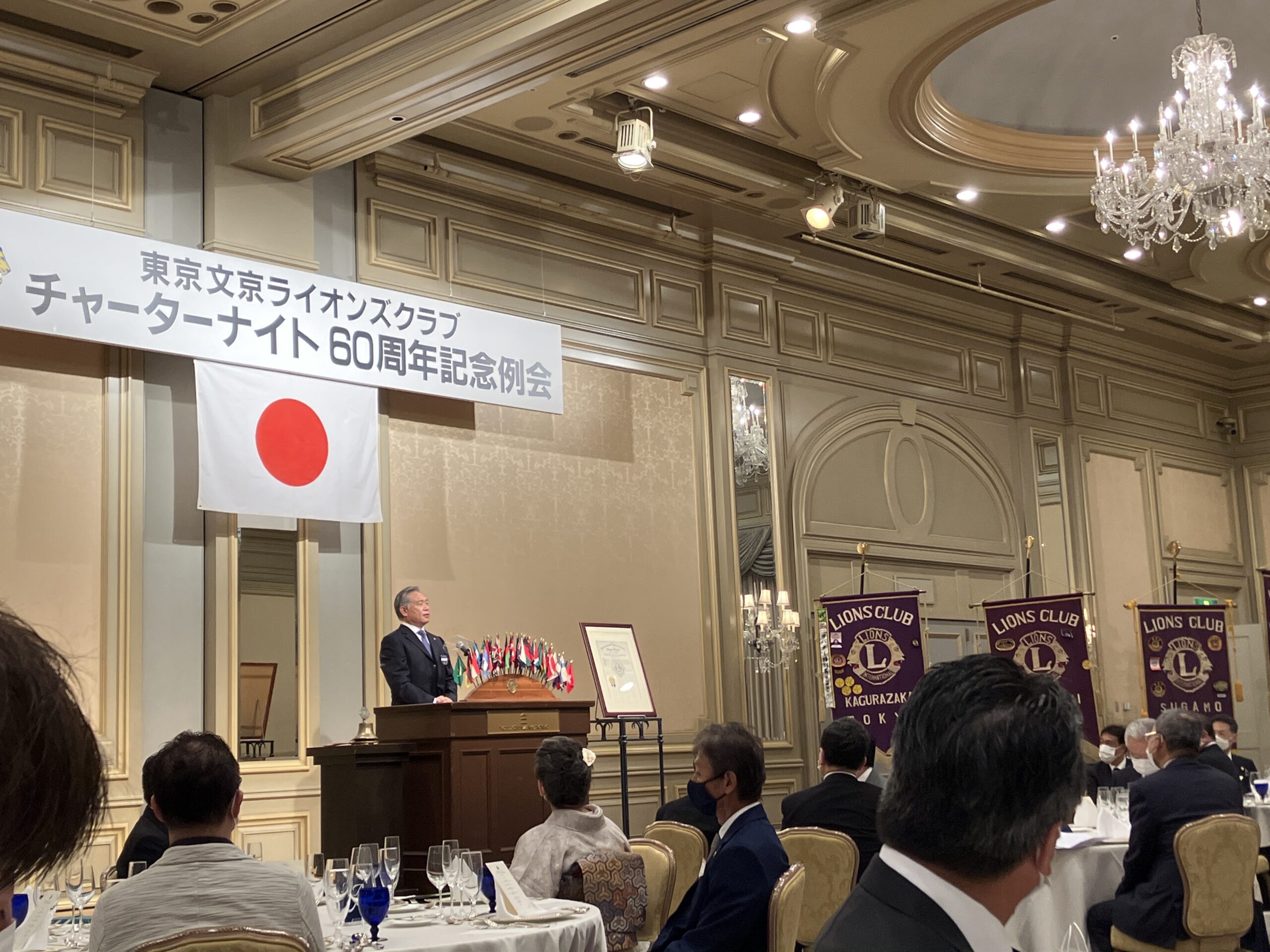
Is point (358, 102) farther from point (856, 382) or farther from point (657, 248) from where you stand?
point (856, 382)

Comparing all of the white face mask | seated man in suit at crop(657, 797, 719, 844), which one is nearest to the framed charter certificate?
seated man in suit at crop(657, 797, 719, 844)

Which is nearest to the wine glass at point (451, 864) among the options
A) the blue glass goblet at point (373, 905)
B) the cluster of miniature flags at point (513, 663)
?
the blue glass goblet at point (373, 905)

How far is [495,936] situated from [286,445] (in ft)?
13.9

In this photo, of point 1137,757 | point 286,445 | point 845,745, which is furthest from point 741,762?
point 1137,757

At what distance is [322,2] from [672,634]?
4.76 meters

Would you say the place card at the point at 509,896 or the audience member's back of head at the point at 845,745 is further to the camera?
the audience member's back of head at the point at 845,745

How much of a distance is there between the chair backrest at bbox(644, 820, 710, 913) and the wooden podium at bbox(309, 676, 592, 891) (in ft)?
4.25

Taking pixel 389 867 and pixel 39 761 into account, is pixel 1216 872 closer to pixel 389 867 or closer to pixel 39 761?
pixel 389 867

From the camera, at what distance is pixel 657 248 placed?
32.3 ft

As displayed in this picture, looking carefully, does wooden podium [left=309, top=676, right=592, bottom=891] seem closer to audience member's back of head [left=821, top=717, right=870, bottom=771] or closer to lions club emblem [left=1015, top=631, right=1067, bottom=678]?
audience member's back of head [left=821, top=717, right=870, bottom=771]

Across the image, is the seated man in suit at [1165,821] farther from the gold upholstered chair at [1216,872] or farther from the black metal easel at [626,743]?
the black metal easel at [626,743]

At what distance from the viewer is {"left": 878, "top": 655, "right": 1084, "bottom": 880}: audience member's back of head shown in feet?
5.24

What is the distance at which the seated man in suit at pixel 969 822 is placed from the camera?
158cm

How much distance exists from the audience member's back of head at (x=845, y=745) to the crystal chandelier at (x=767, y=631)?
448 centimetres
